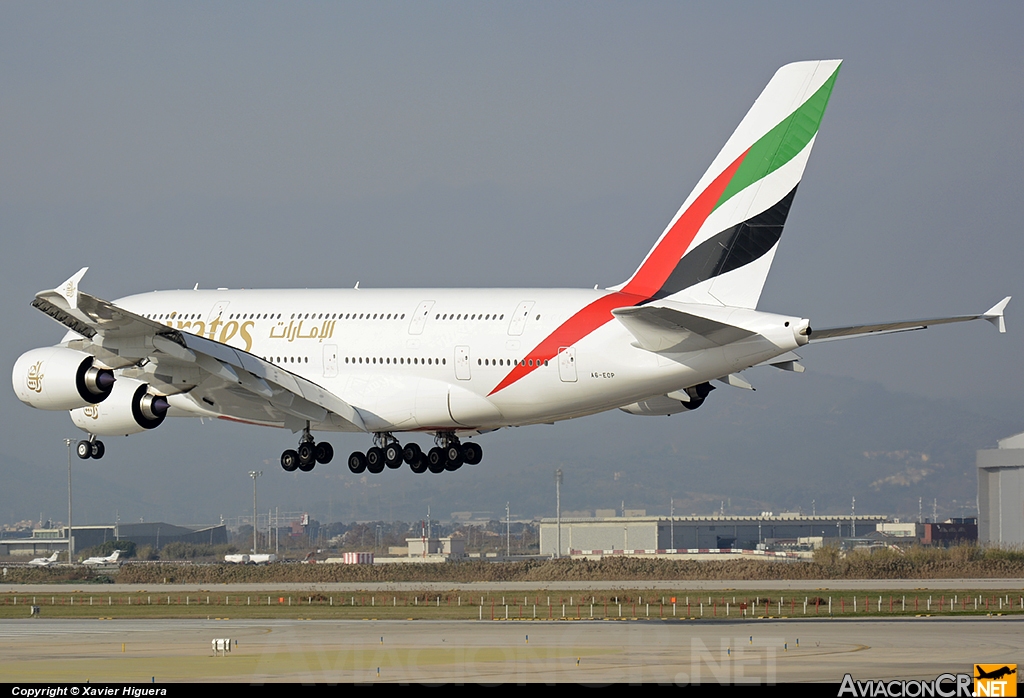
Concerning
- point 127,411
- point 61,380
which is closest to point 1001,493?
point 127,411

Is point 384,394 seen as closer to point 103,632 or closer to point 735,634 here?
point 103,632

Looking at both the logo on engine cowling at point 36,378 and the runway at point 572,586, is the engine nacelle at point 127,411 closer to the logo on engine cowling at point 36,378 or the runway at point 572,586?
the logo on engine cowling at point 36,378

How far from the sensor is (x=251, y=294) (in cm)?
4397

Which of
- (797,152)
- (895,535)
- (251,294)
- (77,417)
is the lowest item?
(895,535)

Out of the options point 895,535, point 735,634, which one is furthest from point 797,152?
point 895,535

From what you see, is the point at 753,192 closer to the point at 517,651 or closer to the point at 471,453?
the point at 471,453

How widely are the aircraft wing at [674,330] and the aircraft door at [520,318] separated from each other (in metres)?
3.99

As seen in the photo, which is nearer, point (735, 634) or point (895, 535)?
point (735, 634)

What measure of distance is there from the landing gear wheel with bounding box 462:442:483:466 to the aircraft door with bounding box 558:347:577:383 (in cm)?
662

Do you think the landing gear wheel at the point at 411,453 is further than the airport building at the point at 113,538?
No

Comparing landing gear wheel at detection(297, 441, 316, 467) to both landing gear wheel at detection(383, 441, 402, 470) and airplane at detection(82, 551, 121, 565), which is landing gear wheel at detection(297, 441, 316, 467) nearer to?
landing gear wheel at detection(383, 441, 402, 470)

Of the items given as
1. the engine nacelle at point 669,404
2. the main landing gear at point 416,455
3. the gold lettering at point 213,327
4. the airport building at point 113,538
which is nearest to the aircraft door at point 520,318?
the engine nacelle at point 669,404

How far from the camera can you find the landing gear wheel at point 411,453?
42.2 metres

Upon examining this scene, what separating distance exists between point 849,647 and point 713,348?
8.66 meters
